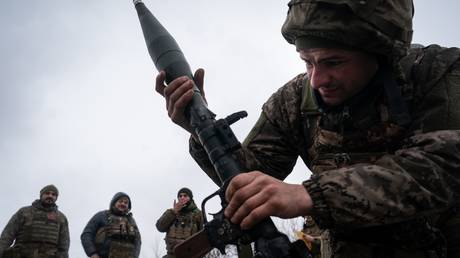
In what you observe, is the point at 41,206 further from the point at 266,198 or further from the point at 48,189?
the point at 266,198

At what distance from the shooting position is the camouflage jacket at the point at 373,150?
1849 millimetres

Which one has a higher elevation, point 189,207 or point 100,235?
point 100,235

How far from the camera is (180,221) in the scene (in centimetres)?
1043

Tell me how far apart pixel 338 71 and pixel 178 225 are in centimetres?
865

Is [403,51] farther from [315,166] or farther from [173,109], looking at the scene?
[173,109]

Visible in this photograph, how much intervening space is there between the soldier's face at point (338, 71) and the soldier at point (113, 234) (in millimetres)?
7829

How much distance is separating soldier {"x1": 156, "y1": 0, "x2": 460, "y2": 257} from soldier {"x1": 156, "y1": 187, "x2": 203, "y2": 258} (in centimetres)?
790

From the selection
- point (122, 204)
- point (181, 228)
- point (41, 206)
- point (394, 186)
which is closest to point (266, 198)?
point (394, 186)

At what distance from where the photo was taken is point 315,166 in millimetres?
2562

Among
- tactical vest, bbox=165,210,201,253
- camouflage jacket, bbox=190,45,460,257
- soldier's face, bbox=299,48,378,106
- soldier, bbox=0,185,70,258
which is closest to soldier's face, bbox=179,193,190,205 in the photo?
tactical vest, bbox=165,210,201,253

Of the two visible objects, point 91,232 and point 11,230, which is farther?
point 11,230

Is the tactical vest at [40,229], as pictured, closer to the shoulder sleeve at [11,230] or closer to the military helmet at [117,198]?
the shoulder sleeve at [11,230]

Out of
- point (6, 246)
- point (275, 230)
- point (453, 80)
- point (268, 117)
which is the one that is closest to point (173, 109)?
point (268, 117)

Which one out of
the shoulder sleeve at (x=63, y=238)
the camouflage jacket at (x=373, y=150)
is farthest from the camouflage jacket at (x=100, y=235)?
the camouflage jacket at (x=373, y=150)
